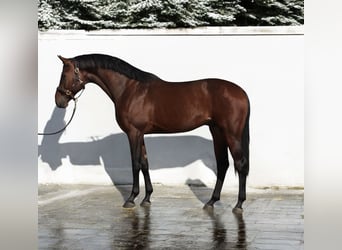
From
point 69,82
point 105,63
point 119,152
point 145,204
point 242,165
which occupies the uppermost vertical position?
point 105,63

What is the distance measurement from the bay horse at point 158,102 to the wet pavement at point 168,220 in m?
0.26

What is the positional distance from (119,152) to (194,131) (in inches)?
33.0

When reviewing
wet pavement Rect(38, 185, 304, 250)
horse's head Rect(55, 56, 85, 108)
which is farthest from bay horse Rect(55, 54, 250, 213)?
wet pavement Rect(38, 185, 304, 250)

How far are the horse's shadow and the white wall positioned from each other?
0.01 metres

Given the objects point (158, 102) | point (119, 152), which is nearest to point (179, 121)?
point (158, 102)

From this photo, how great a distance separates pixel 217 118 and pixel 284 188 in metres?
1.50

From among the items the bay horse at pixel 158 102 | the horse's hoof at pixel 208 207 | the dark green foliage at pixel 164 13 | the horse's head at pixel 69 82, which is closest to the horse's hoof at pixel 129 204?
the bay horse at pixel 158 102

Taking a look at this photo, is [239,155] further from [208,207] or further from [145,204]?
[145,204]

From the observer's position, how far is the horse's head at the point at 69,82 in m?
4.87

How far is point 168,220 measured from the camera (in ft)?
14.7

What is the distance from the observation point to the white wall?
5785 mm
